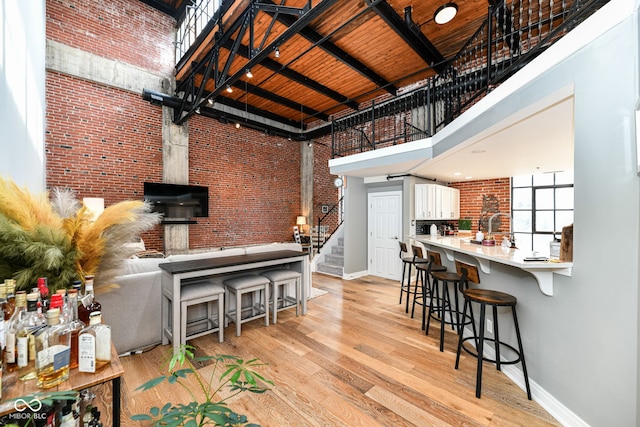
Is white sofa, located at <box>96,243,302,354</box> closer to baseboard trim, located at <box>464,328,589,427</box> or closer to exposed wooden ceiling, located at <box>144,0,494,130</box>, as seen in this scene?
exposed wooden ceiling, located at <box>144,0,494,130</box>

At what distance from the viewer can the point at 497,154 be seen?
3822mm

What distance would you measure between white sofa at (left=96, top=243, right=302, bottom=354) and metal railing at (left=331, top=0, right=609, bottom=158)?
160 inches

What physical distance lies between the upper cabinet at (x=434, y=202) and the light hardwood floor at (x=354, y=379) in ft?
8.56

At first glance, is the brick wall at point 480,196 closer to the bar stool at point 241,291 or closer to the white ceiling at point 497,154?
the white ceiling at point 497,154

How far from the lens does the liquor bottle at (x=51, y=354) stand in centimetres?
101

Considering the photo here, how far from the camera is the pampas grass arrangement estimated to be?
1.16 metres

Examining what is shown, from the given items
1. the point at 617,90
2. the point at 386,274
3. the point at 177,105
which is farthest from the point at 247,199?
the point at 617,90

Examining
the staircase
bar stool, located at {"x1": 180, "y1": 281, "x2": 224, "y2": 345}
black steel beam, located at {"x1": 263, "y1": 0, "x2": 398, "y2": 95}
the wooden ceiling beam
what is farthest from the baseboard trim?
the wooden ceiling beam

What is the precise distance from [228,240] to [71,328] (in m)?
6.15

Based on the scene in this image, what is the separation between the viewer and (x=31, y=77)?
9.76 ft

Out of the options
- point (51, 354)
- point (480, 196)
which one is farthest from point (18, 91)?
point (480, 196)

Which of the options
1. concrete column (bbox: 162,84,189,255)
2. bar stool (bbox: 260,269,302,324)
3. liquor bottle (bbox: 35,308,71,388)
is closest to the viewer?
liquor bottle (bbox: 35,308,71,388)

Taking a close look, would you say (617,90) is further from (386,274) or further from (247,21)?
(386,274)

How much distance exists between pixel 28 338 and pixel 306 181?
8.11m
